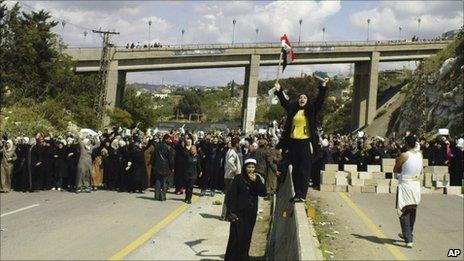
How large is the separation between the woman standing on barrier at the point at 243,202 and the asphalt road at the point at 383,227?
1430mm

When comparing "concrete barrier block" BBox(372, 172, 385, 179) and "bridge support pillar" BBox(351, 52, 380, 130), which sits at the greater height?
"bridge support pillar" BBox(351, 52, 380, 130)

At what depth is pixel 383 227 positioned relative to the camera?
1191 centimetres

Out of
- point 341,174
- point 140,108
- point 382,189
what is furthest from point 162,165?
point 140,108

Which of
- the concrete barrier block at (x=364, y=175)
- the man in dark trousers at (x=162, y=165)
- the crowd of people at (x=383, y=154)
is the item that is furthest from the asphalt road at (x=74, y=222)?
the crowd of people at (x=383, y=154)

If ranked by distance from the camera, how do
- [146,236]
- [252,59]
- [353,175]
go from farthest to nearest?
[252,59], [353,175], [146,236]

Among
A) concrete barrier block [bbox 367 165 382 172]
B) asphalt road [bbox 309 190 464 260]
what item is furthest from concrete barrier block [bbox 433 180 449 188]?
concrete barrier block [bbox 367 165 382 172]

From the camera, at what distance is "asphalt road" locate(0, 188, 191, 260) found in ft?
31.7

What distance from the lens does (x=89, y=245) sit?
395 inches

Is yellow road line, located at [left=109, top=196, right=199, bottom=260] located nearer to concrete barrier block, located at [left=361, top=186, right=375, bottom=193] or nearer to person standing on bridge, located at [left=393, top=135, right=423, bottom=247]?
person standing on bridge, located at [left=393, top=135, right=423, bottom=247]

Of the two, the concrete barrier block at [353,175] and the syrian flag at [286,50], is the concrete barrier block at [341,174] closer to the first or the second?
the concrete barrier block at [353,175]

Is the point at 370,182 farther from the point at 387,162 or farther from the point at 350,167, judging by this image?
the point at 387,162

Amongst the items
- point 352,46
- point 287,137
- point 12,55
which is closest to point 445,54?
point 352,46

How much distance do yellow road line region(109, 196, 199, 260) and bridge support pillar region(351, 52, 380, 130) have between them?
7045 centimetres

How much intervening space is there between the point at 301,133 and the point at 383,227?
11.9ft
